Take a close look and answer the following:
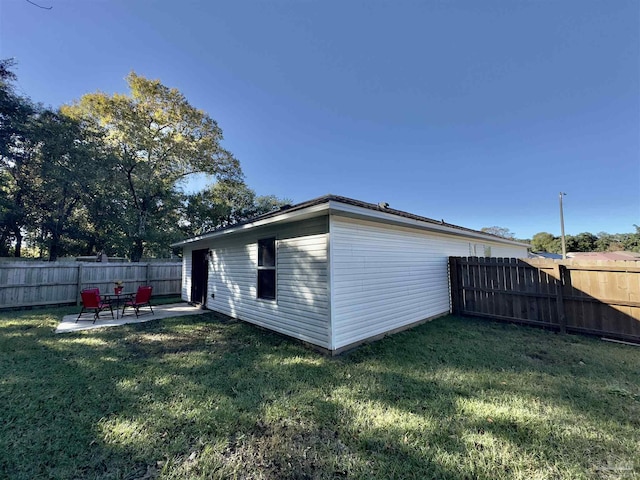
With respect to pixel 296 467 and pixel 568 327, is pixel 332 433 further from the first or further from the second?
pixel 568 327

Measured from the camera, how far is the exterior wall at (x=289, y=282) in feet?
14.9

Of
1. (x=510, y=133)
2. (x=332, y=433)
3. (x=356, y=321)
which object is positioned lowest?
(x=332, y=433)

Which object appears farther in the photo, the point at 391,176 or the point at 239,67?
the point at 391,176

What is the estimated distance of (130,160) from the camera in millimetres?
14844

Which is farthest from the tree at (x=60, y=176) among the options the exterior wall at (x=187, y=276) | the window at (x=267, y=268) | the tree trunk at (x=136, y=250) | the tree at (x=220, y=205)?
the window at (x=267, y=268)

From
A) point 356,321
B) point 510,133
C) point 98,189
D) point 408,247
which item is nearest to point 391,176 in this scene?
point 510,133

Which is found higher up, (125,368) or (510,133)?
(510,133)

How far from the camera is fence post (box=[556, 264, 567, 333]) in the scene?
5555mm

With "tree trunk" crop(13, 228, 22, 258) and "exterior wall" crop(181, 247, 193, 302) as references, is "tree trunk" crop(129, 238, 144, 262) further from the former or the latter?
"exterior wall" crop(181, 247, 193, 302)

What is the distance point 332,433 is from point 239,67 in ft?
38.3

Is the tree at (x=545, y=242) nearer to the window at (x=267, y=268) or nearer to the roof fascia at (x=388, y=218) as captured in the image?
the roof fascia at (x=388, y=218)

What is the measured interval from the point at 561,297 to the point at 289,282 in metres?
6.19

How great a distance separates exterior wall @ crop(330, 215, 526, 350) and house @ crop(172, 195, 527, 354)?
0.06ft

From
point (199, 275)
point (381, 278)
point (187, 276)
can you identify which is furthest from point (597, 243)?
point (187, 276)
